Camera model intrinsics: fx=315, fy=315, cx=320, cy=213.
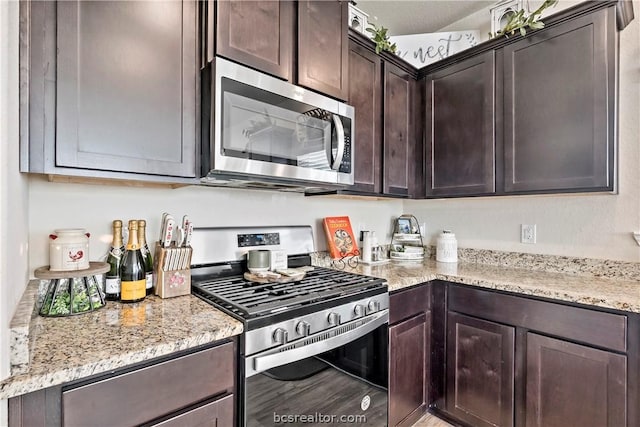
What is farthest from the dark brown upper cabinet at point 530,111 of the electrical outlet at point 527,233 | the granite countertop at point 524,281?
the granite countertop at point 524,281

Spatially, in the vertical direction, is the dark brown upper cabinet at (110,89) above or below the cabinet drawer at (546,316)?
above

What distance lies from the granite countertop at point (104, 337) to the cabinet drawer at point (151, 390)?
49 mm

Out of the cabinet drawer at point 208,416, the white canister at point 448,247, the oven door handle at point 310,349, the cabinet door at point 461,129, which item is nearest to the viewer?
the cabinet drawer at point 208,416

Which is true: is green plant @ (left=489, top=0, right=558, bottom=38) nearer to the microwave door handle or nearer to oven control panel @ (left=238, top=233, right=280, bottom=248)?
the microwave door handle

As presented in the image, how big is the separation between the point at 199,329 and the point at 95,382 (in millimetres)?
265

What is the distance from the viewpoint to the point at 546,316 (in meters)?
1.48

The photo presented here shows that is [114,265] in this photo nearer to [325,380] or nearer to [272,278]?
[272,278]

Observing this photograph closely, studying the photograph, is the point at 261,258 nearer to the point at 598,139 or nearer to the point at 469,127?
the point at 469,127

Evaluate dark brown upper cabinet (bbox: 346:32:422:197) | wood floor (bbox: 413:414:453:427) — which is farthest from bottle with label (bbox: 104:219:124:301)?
wood floor (bbox: 413:414:453:427)

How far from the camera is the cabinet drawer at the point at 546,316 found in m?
1.32

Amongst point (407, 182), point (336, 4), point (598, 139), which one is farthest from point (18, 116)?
point (598, 139)

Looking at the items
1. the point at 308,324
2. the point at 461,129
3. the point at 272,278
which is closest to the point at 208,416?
the point at 308,324

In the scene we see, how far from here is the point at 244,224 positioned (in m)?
1.76

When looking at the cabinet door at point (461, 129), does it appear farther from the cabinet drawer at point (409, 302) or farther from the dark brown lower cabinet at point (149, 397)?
the dark brown lower cabinet at point (149, 397)
